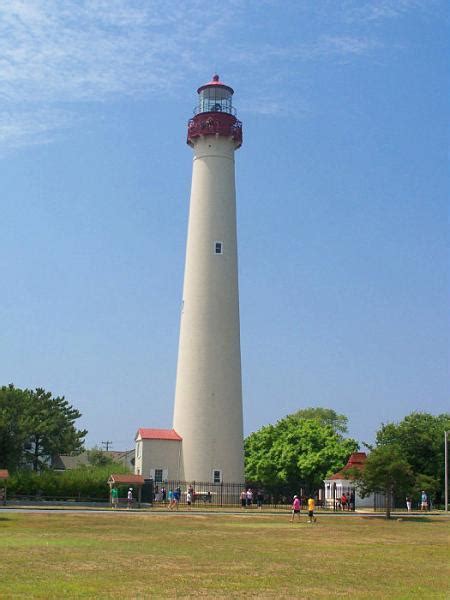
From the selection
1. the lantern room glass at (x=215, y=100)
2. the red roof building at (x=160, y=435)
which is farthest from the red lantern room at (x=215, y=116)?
the red roof building at (x=160, y=435)

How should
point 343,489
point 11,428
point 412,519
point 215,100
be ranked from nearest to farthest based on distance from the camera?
point 412,519 < point 343,489 < point 215,100 < point 11,428

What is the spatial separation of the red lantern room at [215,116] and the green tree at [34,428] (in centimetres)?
2682

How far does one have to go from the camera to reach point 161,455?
56906mm

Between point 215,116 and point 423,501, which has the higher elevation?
point 215,116

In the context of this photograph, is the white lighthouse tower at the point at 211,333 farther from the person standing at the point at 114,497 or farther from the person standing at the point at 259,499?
the person standing at the point at 114,497

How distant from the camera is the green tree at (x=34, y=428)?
66.0 meters

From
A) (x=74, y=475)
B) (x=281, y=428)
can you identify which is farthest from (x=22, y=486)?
(x=281, y=428)

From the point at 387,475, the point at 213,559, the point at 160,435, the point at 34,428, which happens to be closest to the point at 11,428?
the point at 34,428

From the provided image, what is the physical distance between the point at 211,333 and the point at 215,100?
1731 cm

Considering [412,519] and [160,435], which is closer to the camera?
[412,519]

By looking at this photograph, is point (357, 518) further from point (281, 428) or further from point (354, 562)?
point (281, 428)

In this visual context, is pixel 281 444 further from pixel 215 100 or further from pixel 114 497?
pixel 215 100

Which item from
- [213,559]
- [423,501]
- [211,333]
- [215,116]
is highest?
[215,116]

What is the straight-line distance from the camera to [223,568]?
22328 millimetres
